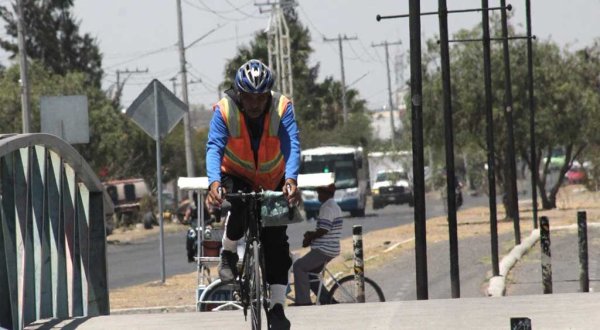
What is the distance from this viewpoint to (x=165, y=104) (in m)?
22.7

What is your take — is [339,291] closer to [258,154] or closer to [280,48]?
[258,154]

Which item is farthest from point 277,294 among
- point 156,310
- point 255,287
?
point 156,310

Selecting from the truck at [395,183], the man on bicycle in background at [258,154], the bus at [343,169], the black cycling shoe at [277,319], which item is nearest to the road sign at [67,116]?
the man on bicycle in background at [258,154]

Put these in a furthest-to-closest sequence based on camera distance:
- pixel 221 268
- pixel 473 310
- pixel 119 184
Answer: pixel 119 184 → pixel 473 310 → pixel 221 268

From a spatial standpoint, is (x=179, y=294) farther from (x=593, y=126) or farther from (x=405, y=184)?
(x=405, y=184)

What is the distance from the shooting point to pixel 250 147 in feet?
31.1

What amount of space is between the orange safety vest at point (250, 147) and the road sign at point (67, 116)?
8.11 m

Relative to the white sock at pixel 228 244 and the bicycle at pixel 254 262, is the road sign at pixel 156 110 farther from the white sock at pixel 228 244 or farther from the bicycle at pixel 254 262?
the bicycle at pixel 254 262

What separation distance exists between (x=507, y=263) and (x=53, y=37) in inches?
2549

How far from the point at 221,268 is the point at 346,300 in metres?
6.07

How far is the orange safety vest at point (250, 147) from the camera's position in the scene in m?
Answer: 9.42

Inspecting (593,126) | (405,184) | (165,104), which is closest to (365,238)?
(593,126)

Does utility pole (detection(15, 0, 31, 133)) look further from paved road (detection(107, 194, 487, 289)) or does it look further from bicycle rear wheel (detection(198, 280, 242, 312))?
bicycle rear wheel (detection(198, 280, 242, 312))

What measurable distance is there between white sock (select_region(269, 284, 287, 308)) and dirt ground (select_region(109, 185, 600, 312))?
10006 mm
